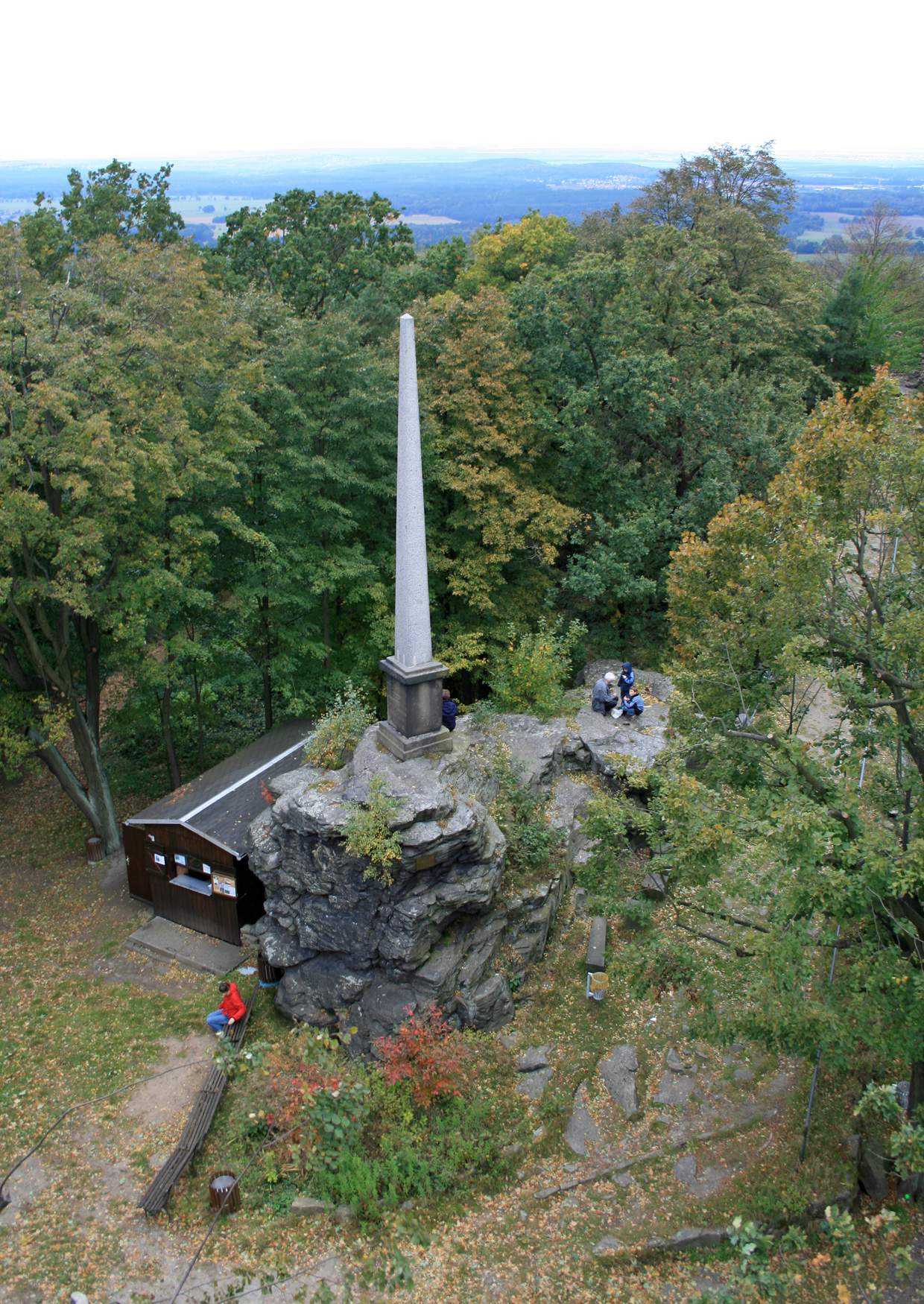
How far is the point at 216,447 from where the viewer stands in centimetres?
1820

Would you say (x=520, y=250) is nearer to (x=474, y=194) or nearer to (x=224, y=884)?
(x=224, y=884)

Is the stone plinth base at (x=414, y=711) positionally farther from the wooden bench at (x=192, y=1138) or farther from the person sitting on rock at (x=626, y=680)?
the person sitting on rock at (x=626, y=680)

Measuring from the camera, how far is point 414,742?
14664 mm

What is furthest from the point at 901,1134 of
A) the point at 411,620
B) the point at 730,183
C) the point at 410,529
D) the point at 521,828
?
the point at 730,183

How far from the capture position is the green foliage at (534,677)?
1920 cm

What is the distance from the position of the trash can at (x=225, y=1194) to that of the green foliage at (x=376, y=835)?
403 centimetres

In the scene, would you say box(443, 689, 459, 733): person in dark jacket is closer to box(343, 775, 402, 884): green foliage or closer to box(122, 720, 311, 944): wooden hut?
box(343, 775, 402, 884): green foliage

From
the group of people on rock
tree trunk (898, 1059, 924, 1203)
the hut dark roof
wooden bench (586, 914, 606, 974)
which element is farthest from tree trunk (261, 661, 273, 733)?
tree trunk (898, 1059, 924, 1203)

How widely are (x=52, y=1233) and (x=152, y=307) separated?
1550 cm

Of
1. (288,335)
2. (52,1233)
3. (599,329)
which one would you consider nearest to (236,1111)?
(52,1233)

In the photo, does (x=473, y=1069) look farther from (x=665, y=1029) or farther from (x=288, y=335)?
(x=288, y=335)

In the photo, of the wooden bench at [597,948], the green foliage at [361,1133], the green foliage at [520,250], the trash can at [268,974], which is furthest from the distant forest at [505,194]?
the green foliage at [361,1133]

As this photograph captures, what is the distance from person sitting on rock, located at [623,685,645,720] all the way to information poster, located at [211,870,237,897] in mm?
8686

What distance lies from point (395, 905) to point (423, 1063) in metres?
2.19
